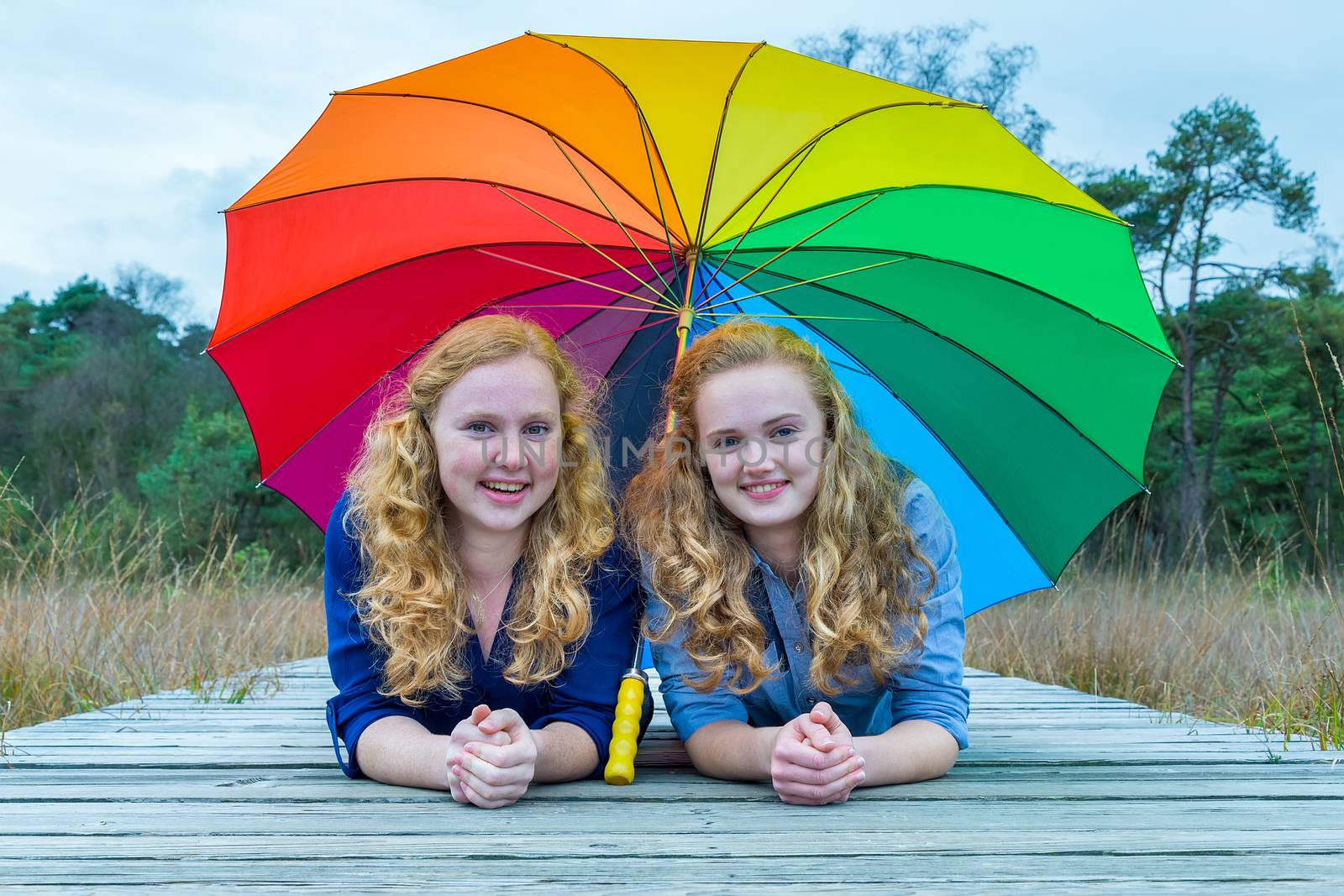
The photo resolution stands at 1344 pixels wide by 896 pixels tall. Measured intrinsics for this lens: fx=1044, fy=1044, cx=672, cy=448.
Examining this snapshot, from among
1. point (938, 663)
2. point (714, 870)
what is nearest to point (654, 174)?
point (938, 663)

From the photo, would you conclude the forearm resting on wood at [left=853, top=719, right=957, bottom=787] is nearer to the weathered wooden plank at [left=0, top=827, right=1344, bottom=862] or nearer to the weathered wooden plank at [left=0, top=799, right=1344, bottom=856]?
the weathered wooden plank at [left=0, top=799, right=1344, bottom=856]

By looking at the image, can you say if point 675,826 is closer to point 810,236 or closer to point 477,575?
point 477,575

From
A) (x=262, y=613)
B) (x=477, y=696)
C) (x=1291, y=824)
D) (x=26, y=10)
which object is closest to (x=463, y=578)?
(x=477, y=696)

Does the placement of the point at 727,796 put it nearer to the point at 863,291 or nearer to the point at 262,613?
the point at 863,291

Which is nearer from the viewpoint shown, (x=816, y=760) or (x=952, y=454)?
(x=816, y=760)

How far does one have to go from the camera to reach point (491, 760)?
2.00m

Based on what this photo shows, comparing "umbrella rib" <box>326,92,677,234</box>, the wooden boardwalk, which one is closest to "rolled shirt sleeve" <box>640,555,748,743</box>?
the wooden boardwalk

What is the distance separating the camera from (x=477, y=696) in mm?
2432

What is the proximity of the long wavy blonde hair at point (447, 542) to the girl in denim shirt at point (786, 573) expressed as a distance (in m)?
0.20

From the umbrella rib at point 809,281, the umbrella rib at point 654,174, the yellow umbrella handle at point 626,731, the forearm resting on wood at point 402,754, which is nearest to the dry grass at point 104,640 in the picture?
the forearm resting on wood at point 402,754

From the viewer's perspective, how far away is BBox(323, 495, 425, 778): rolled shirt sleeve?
2344mm

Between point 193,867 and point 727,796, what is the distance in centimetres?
101

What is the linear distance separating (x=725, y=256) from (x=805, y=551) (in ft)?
2.51

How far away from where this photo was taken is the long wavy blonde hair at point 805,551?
2.31 metres
